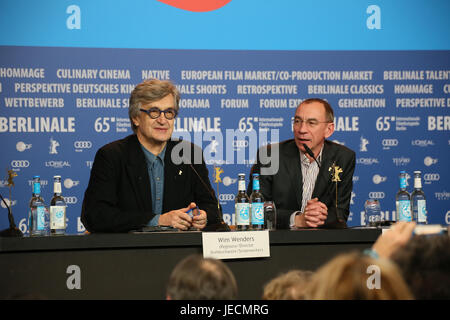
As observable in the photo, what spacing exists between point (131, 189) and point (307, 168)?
1.19 m

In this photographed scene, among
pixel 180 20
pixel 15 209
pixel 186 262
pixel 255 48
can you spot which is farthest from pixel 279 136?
pixel 186 262

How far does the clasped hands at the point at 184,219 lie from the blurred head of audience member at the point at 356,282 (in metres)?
1.94

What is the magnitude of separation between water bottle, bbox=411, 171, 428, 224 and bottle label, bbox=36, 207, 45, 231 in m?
1.98

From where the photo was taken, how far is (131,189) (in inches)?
136

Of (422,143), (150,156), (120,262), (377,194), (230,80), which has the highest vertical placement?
(230,80)

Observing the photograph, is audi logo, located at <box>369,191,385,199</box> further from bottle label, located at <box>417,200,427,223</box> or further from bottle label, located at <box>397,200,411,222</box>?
bottle label, located at <box>397,200,411,222</box>

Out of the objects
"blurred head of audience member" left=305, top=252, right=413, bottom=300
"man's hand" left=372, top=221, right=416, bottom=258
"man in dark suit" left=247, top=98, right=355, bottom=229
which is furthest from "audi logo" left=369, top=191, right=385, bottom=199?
"blurred head of audience member" left=305, top=252, right=413, bottom=300

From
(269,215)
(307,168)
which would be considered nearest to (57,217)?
(269,215)

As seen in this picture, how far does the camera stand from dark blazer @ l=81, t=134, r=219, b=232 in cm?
318

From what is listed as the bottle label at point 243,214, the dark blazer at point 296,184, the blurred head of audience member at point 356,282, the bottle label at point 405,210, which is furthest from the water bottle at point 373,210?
the blurred head of audience member at point 356,282

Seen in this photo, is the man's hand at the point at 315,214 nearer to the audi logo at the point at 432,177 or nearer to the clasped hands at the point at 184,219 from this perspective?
the clasped hands at the point at 184,219

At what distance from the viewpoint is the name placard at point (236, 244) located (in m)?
2.69

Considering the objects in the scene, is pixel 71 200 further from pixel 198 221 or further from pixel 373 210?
pixel 373 210

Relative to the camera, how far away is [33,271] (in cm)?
259
